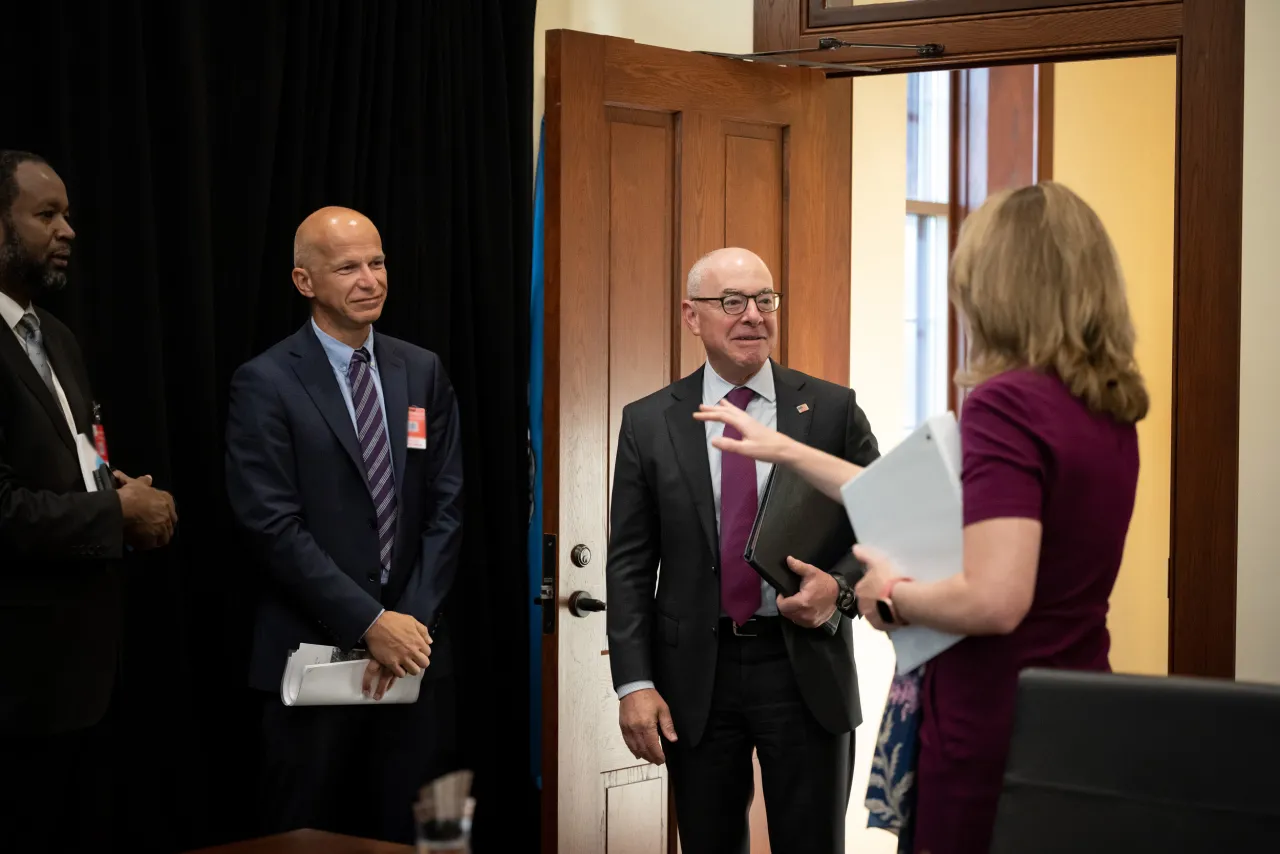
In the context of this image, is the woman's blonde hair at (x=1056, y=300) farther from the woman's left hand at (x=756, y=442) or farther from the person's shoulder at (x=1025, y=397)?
the woman's left hand at (x=756, y=442)

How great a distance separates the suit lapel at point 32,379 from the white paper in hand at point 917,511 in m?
Answer: 1.57

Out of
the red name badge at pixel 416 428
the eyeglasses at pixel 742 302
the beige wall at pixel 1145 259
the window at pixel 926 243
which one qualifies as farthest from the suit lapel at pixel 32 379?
the window at pixel 926 243

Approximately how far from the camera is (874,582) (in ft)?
5.99

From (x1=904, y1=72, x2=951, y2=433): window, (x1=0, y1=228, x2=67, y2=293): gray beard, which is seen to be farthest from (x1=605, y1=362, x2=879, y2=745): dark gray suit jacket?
(x1=904, y1=72, x2=951, y2=433): window

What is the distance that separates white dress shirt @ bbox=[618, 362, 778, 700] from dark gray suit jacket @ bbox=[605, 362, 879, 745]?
18mm

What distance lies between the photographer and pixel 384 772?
2984 mm

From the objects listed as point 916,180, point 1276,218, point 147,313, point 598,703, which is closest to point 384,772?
point 598,703

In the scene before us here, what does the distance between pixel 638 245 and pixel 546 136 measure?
0.40m

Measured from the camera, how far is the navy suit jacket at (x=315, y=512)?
9.21ft

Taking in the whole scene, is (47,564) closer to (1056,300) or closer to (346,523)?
(346,523)

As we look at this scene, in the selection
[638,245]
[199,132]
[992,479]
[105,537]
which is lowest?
[105,537]

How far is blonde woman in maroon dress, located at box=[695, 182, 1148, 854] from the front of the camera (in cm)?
164

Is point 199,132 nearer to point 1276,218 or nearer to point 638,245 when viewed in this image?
point 638,245

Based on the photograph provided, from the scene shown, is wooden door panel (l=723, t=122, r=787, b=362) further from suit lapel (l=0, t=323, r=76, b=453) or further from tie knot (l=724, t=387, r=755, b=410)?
suit lapel (l=0, t=323, r=76, b=453)
